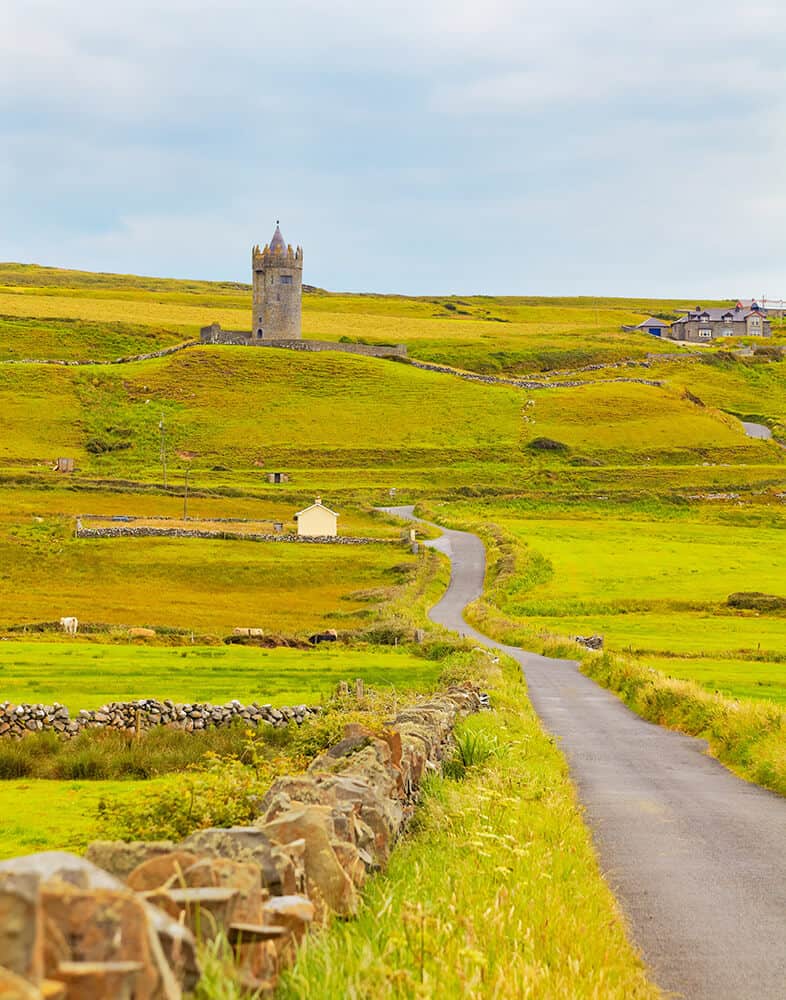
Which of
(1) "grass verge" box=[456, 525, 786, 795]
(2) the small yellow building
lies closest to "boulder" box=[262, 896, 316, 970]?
(1) "grass verge" box=[456, 525, 786, 795]

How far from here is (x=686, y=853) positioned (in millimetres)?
16094

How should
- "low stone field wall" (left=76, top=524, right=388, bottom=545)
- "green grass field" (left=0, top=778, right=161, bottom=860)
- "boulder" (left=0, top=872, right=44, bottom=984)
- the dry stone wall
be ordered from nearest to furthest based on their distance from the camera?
"boulder" (left=0, top=872, right=44, bottom=984) < "green grass field" (left=0, top=778, right=161, bottom=860) < "low stone field wall" (left=76, top=524, right=388, bottom=545) < the dry stone wall

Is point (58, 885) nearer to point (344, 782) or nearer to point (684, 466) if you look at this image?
point (344, 782)

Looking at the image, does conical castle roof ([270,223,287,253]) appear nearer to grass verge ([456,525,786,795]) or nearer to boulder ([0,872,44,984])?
grass verge ([456,525,786,795])

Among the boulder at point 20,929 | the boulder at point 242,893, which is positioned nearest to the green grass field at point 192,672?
the boulder at point 242,893

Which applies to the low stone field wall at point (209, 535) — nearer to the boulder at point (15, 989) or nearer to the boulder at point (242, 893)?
the boulder at point (242, 893)

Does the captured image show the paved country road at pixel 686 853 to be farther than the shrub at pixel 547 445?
No

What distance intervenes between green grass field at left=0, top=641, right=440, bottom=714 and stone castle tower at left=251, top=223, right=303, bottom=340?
15042cm

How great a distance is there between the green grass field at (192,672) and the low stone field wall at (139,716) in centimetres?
127

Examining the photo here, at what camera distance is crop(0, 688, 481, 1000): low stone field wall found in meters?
4.96

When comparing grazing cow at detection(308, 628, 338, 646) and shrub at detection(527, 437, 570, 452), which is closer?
grazing cow at detection(308, 628, 338, 646)

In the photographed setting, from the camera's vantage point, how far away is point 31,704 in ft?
95.5

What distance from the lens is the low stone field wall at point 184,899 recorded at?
195 inches

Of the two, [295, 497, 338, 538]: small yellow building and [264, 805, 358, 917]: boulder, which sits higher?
[264, 805, 358, 917]: boulder
